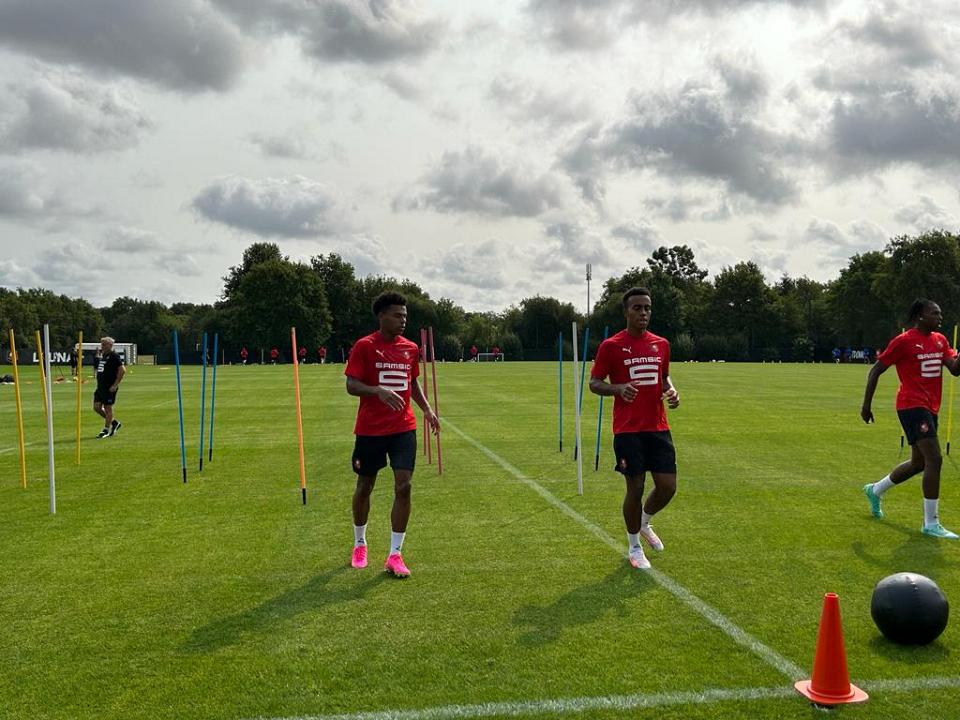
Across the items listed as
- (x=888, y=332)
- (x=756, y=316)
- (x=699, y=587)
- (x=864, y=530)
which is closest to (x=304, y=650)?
(x=699, y=587)

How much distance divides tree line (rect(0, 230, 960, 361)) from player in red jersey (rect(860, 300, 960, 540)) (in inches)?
3429

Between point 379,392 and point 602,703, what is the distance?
2.95 m

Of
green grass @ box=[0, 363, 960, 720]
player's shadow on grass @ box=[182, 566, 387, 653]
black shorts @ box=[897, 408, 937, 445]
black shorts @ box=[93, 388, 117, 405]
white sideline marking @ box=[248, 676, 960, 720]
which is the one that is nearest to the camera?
white sideline marking @ box=[248, 676, 960, 720]

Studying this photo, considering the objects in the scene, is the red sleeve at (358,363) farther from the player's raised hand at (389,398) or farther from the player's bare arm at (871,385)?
the player's bare arm at (871,385)

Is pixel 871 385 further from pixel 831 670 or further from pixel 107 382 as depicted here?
pixel 107 382

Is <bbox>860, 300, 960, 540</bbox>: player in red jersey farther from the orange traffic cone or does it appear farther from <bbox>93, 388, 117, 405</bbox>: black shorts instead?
<bbox>93, 388, 117, 405</bbox>: black shorts

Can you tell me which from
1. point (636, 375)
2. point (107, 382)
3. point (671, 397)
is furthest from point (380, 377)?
A: point (107, 382)

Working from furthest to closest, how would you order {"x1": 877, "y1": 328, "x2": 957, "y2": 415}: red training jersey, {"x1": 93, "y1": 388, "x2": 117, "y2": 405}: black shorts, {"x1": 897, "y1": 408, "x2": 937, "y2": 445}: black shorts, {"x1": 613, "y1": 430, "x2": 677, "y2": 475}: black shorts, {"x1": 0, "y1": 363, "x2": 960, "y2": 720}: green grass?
{"x1": 93, "y1": 388, "x2": 117, "y2": 405}: black shorts
{"x1": 877, "y1": 328, "x2": 957, "y2": 415}: red training jersey
{"x1": 897, "y1": 408, "x2": 937, "y2": 445}: black shorts
{"x1": 613, "y1": 430, "x2": 677, "y2": 475}: black shorts
{"x1": 0, "y1": 363, "x2": 960, "y2": 720}: green grass

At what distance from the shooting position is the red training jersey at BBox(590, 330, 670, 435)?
679 cm

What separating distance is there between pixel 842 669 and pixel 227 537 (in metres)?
5.81

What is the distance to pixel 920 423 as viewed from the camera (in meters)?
7.75

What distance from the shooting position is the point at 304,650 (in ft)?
16.5

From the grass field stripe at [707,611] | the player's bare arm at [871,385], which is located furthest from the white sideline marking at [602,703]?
the player's bare arm at [871,385]

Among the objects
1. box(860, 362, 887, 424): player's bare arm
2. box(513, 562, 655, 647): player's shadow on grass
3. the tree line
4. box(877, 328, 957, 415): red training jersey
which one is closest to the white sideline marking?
box(513, 562, 655, 647): player's shadow on grass
